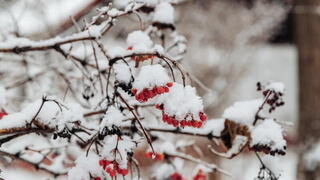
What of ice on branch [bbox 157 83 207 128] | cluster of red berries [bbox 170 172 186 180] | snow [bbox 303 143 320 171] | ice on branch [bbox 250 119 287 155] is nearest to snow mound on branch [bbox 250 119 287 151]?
ice on branch [bbox 250 119 287 155]

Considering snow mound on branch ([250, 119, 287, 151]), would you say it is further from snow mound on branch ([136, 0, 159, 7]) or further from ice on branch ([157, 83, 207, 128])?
snow mound on branch ([136, 0, 159, 7])

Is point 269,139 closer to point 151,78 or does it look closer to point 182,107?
point 182,107

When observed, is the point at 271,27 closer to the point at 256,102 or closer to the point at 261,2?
the point at 261,2

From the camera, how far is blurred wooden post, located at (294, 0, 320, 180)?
17.0ft

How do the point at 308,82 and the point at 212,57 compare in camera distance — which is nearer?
the point at 308,82

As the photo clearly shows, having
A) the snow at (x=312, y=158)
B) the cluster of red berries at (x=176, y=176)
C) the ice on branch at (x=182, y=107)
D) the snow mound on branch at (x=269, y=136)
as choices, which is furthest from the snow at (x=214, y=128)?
the snow at (x=312, y=158)

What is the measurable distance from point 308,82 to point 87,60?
349cm

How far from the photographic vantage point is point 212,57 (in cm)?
902

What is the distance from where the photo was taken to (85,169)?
1498mm

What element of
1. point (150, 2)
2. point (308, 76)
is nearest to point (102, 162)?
point (150, 2)

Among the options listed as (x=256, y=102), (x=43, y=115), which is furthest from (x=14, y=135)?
(x=256, y=102)

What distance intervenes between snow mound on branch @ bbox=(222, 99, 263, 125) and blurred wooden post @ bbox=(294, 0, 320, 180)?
336 cm

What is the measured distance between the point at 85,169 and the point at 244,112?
75cm

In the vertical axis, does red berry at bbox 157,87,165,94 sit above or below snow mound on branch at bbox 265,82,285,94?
below
